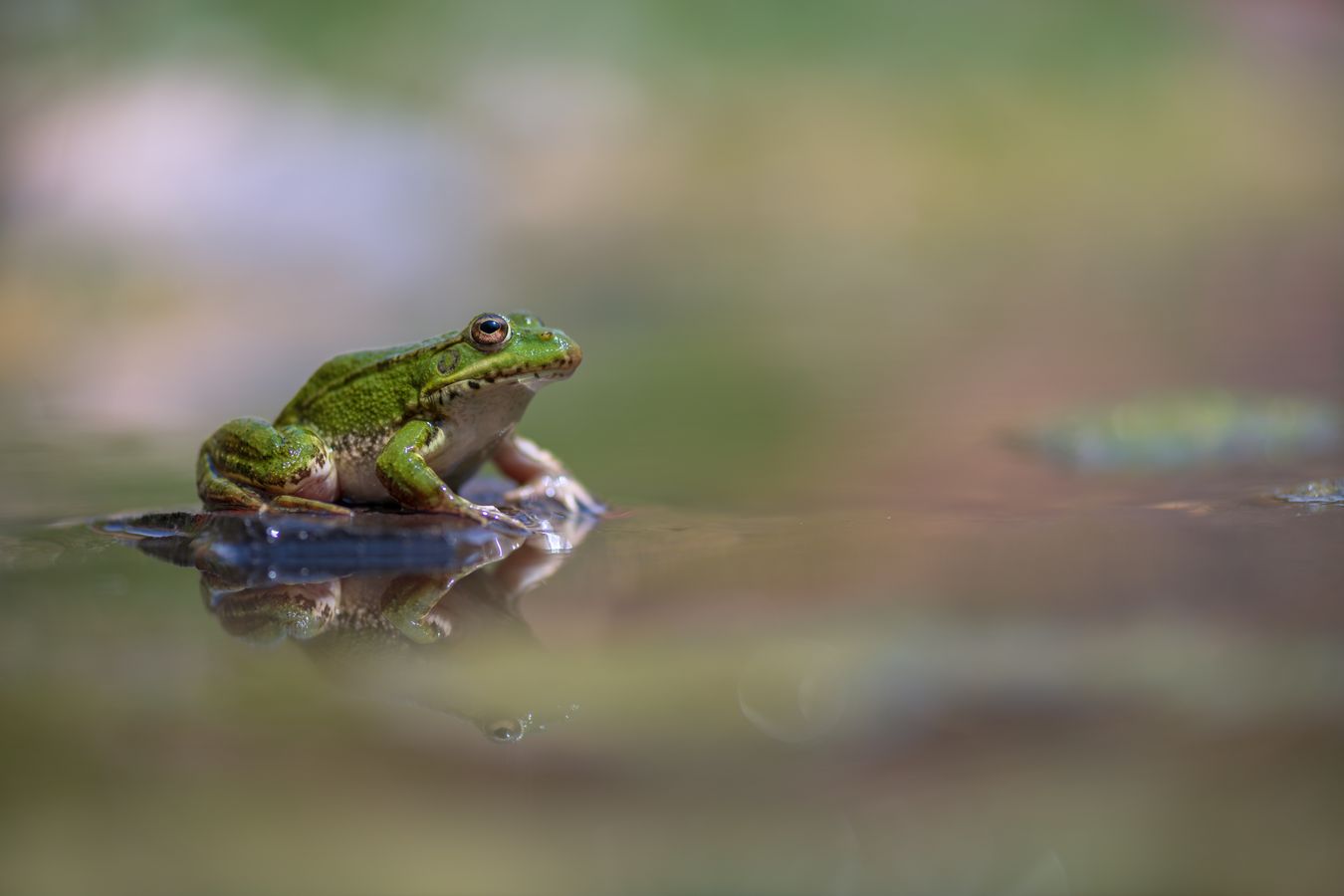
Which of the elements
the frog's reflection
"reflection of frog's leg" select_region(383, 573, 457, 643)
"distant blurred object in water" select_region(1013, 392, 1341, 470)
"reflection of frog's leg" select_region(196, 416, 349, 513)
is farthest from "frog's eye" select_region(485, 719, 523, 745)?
"distant blurred object in water" select_region(1013, 392, 1341, 470)

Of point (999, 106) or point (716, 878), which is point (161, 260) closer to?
point (999, 106)

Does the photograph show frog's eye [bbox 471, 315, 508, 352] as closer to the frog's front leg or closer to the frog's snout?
the frog's snout

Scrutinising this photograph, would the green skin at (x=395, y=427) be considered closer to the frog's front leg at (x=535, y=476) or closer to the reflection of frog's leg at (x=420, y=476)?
the reflection of frog's leg at (x=420, y=476)

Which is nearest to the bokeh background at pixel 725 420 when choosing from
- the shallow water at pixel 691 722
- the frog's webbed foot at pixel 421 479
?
the shallow water at pixel 691 722

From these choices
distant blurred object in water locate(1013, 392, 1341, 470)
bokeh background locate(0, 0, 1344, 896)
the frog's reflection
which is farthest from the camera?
distant blurred object in water locate(1013, 392, 1341, 470)

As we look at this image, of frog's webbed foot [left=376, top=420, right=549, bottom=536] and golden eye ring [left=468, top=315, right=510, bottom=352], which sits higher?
golden eye ring [left=468, top=315, right=510, bottom=352]
